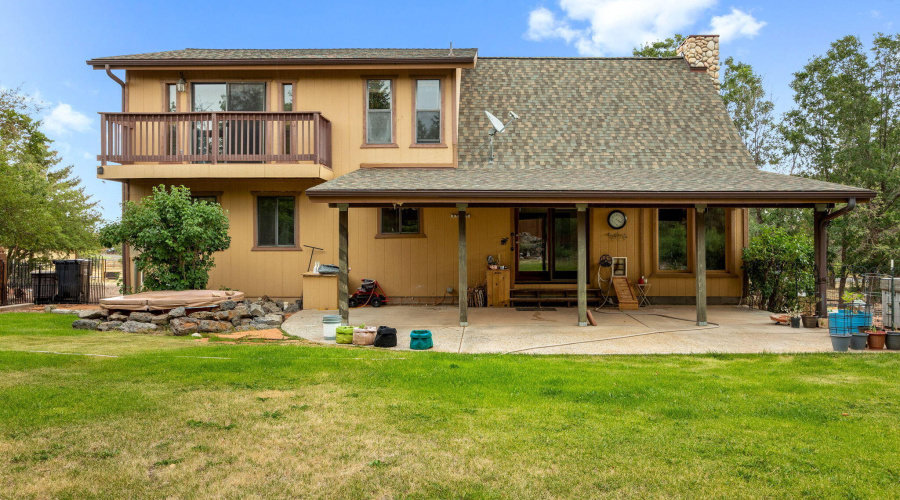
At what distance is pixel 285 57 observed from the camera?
42.3 ft

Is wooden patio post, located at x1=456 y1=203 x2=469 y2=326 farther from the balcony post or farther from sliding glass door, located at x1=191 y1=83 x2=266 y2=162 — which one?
the balcony post

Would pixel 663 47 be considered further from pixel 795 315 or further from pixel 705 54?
pixel 795 315

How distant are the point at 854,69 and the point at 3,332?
1047 inches

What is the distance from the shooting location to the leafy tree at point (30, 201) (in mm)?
14664

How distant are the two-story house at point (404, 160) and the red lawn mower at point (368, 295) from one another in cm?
37

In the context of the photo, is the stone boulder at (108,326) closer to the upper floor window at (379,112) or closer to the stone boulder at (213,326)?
the stone boulder at (213,326)

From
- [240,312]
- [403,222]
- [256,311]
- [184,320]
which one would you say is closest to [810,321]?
[403,222]

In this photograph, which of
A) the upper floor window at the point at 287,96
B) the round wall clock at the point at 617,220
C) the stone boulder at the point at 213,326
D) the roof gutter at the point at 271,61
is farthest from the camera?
the round wall clock at the point at 617,220

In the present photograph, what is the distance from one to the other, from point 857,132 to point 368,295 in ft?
62.9

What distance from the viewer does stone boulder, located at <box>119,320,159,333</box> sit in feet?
32.6

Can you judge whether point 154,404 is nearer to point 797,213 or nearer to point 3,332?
point 3,332

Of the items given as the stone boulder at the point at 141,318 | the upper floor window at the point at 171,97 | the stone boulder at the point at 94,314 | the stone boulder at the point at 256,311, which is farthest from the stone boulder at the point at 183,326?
the upper floor window at the point at 171,97

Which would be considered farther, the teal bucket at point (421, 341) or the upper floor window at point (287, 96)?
the upper floor window at point (287, 96)

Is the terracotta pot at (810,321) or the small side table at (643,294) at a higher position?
the small side table at (643,294)
